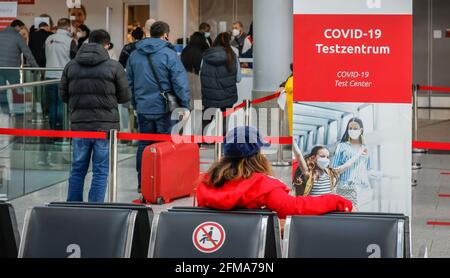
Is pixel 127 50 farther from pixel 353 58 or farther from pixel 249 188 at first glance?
pixel 249 188

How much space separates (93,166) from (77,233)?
176 inches

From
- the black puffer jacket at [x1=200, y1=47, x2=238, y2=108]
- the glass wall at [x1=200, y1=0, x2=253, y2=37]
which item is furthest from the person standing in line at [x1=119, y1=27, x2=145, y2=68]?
the glass wall at [x1=200, y1=0, x2=253, y2=37]

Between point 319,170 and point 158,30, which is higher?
point 158,30

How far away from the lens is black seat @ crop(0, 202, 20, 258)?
19.3 feet

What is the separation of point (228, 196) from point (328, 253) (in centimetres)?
62

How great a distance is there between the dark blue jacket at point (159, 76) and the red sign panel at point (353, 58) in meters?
3.05

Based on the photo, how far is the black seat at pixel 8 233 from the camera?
5.88 meters

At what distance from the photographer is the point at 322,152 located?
8430mm

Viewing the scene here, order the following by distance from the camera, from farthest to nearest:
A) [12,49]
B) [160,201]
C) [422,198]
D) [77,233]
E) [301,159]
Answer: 1. [12,49]
2. [422,198]
3. [160,201]
4. [301,159]
5. [77,233]

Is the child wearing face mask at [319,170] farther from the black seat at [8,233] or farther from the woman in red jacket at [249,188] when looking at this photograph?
the black seat at [8,233]

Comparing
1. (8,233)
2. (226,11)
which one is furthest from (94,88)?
(226,11)

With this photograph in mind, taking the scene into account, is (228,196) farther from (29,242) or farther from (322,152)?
(322,152)

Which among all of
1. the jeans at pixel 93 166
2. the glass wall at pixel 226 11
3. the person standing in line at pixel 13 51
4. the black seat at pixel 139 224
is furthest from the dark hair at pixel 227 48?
the glass wall at pixel 226 11

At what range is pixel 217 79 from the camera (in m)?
14.2
